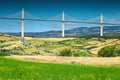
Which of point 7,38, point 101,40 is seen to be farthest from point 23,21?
point 101,40

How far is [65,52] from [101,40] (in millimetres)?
63205

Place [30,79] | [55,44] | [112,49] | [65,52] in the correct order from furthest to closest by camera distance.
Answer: [55,44] → [65,52] → [112,49] → [30,79]

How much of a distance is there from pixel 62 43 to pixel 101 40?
47.3 ft

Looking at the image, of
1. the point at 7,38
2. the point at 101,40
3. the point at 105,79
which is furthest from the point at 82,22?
the point at 105,79

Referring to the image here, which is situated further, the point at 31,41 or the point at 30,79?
the point at 31,41

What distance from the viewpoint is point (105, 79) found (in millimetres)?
16328

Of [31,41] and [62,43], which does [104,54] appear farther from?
[31,41]

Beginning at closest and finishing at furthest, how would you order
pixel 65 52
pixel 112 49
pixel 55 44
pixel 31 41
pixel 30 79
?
pixel 30 79 < pixel 112 49 < pixel 65 52 < pixel 55 44 < pixel 31 41

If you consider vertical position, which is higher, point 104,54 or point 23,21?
point 23,21

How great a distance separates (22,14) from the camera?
5738 inches

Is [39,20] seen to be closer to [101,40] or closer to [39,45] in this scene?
[39,45]

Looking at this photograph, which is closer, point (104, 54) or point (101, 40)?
point (104, 54)

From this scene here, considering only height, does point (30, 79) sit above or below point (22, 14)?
below

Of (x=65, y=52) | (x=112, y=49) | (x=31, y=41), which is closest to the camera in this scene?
(x=112, y=49)
